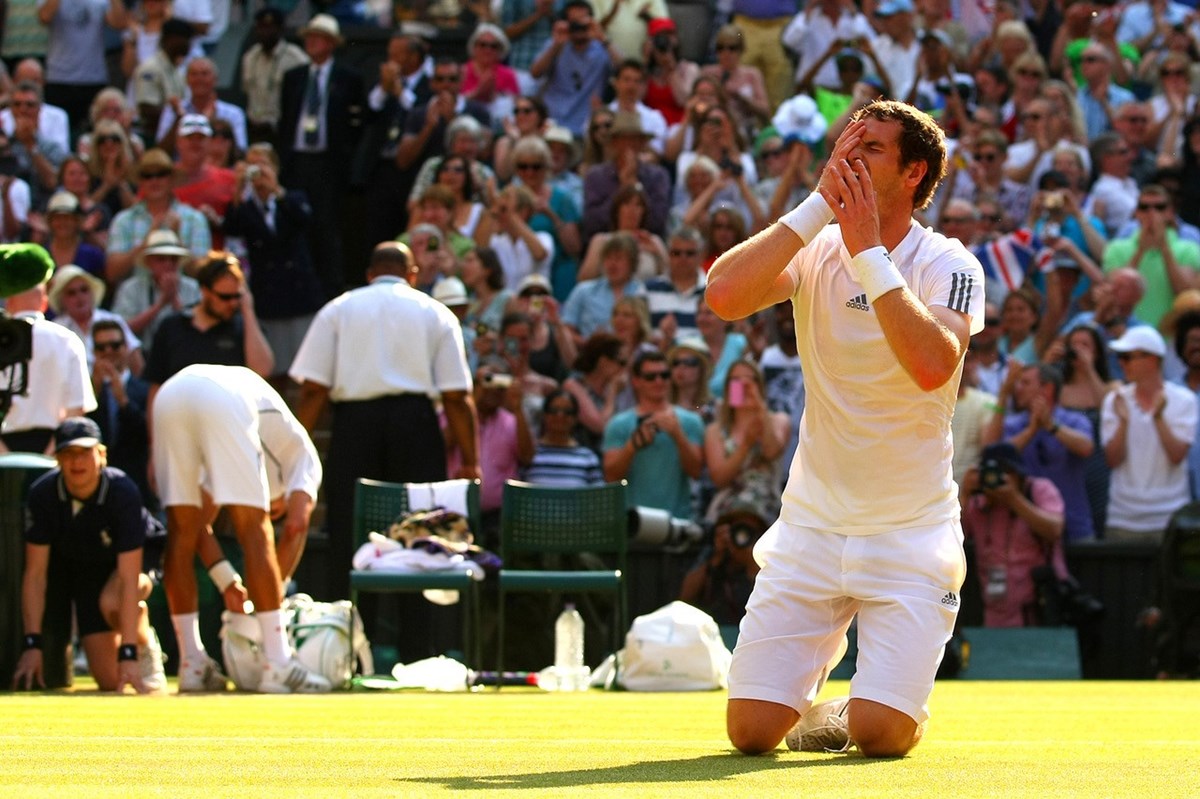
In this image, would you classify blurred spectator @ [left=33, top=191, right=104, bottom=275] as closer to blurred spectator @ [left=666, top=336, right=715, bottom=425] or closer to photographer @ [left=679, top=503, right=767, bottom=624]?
blurred spectator @ [left=666, top=336, right=715, bottom=425]

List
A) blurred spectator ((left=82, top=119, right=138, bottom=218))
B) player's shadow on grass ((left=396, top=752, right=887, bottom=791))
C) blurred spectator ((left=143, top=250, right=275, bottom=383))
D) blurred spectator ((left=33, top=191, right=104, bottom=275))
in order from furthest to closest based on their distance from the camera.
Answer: blurred spectator ((left=82, top=119, right=138, bottom=218)), blurred spectator ((left=33, top=191, right=104, bottom=275)), blurred spectator ((left=143, top=250, right=275, bottom=383)), player's shadow on grass ((left=396, top=752, right=887, bottom=791))

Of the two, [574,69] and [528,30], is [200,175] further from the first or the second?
[528,30]

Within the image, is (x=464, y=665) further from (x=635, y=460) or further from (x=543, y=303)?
(x=543, y=303)

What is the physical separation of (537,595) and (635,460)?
120 cm

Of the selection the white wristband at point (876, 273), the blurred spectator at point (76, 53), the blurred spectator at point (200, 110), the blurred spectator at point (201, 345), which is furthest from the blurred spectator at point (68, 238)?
the white wristband at point (876, 273)

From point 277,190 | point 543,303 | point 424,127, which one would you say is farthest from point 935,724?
point 424,127

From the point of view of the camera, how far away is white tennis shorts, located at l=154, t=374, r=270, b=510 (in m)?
10.3

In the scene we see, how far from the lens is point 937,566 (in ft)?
20.8

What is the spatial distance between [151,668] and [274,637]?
0.63m

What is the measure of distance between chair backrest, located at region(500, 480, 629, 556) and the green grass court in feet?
8.26

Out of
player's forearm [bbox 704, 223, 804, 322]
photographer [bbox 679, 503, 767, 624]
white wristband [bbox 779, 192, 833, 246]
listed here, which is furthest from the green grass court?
photographer [bbox 679, 503, 767, 624]

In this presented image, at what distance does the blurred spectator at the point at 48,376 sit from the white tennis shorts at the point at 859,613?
5881 mm

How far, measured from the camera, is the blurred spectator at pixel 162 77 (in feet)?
58.3

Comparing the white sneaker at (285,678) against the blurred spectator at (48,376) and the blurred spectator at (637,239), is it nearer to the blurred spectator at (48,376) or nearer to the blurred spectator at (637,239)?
the blurred spectator at (48,376)
